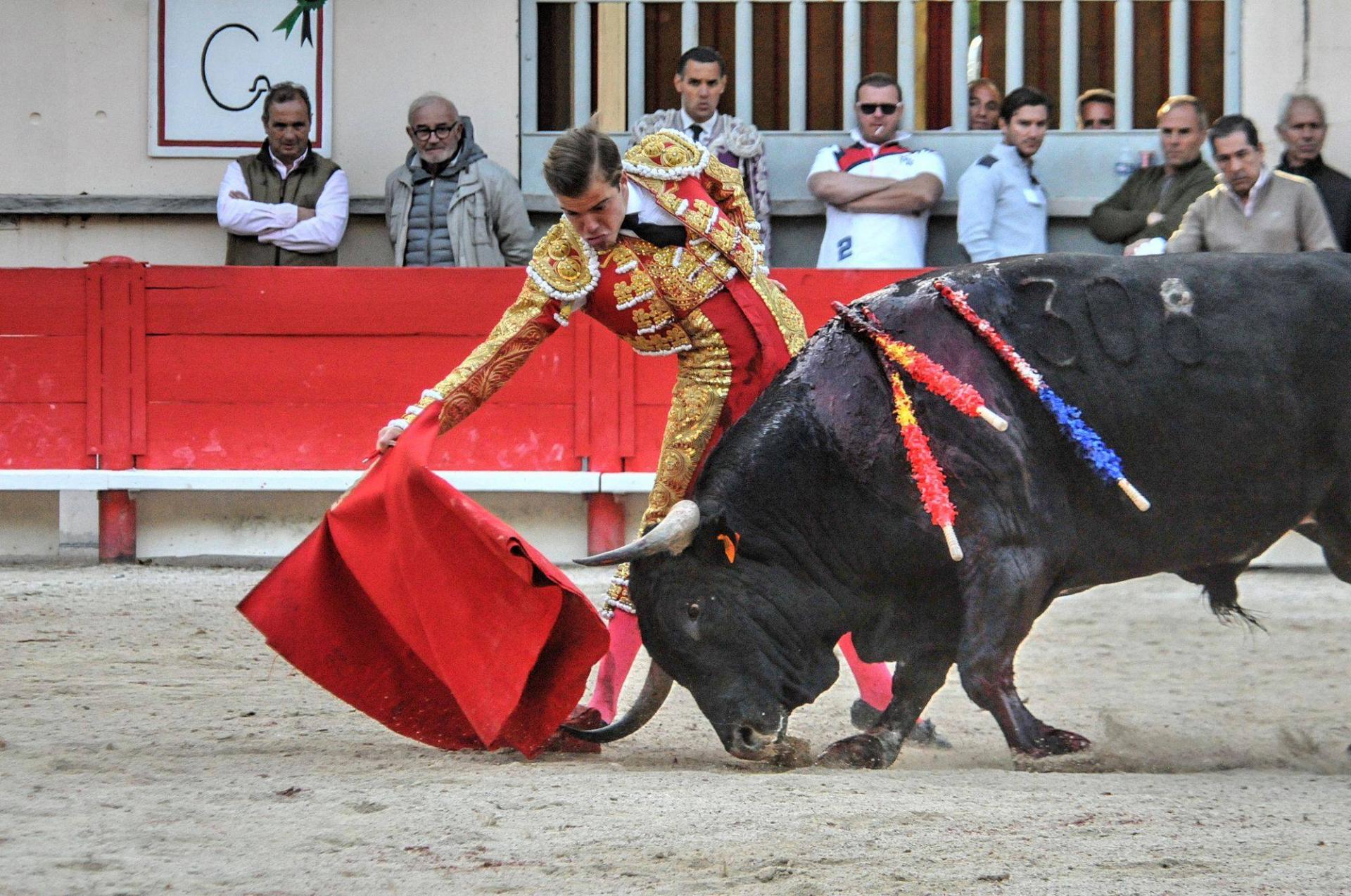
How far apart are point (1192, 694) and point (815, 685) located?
4.49 ft

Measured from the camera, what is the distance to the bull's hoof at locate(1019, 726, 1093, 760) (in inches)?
144

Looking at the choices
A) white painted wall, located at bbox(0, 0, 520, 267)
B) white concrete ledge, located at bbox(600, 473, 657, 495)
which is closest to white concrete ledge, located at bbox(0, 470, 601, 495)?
white concrete ledge, located at bbox(600, 473, 657, 495)

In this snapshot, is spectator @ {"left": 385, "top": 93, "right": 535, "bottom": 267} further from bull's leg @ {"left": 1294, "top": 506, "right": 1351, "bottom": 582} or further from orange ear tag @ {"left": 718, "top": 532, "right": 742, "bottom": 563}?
bull's leg @ {"left": 1294, "top": 506, "right": 1351, "bottom": 582}

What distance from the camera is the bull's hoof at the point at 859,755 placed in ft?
12.2

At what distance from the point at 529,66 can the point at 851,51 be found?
1308mm

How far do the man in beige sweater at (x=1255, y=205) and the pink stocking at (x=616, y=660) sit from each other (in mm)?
2389

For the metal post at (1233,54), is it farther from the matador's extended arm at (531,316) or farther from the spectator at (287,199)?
the matador's extended arm at (531,316)

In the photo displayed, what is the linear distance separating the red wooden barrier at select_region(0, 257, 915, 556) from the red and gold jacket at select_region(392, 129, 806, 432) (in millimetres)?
2759

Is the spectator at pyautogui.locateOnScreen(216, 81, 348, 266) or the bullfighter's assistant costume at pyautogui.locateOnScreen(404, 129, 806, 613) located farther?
the spectator at pyautogui.locateOnScreen(216, 81, 348, 266)

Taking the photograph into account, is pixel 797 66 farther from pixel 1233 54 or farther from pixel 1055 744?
pixel 1055 744

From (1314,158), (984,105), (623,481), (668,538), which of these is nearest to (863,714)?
(668,538)

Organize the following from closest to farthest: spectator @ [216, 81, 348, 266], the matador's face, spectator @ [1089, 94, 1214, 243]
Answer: the matador's face < spectator @ [1089, 94, 1214, 243] < spectator @ [216, 81, 348, 266]

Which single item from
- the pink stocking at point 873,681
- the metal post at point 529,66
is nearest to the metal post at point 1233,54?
the metal post at point 529,66

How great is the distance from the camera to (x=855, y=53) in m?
7.37
